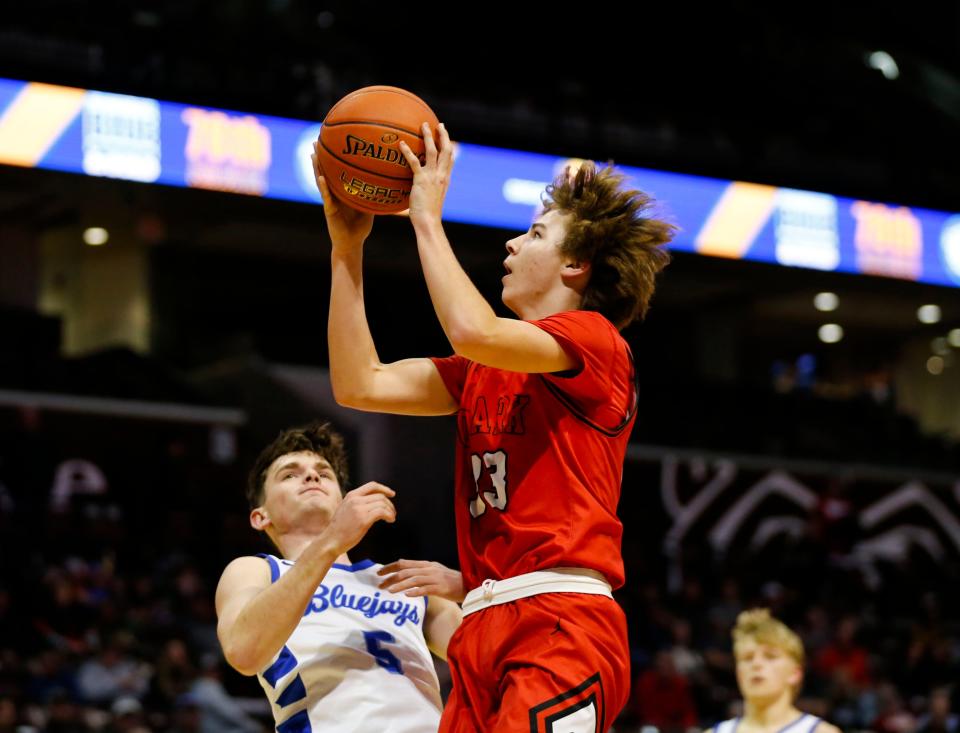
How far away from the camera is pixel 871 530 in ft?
56.0

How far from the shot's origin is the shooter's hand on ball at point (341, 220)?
3143mm

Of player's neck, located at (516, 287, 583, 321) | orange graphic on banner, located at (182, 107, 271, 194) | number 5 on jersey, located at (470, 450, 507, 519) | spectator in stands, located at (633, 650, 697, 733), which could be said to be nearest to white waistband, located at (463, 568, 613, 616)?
number 5 on jersey, located at (470, 450, 507, 519)

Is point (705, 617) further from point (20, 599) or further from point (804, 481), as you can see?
point (20, 599)

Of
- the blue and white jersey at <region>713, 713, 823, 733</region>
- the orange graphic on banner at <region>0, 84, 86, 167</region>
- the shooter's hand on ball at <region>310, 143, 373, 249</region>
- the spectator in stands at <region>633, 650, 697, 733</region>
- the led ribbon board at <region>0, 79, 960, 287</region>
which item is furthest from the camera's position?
the spectator in stands at <region>633, 650, 697, 733</region>

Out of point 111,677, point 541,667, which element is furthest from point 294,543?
point 111,677

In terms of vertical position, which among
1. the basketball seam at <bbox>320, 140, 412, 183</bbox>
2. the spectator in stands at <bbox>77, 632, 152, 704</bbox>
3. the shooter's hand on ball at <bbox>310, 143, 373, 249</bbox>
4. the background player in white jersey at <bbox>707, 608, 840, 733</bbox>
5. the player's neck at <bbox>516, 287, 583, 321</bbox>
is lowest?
the spectator in stands at <bbox>77, 632, 152, 704</bbox>

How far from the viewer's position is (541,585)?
9.18 ft

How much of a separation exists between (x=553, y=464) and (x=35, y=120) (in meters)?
7.78

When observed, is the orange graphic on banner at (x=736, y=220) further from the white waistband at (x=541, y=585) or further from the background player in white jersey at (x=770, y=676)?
the white waistband at (x=541, y=585)

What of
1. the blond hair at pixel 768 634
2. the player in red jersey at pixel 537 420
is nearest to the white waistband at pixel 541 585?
the player in red jersey at pixel 537 420

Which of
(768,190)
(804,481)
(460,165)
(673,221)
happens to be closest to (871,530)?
(804,481)

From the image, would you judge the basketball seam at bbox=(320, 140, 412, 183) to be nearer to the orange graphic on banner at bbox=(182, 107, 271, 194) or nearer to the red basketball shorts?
the red basketball shorts

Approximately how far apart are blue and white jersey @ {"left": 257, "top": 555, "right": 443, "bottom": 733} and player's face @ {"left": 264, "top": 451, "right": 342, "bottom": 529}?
0.14 meters

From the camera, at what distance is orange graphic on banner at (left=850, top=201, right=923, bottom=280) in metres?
12.9
